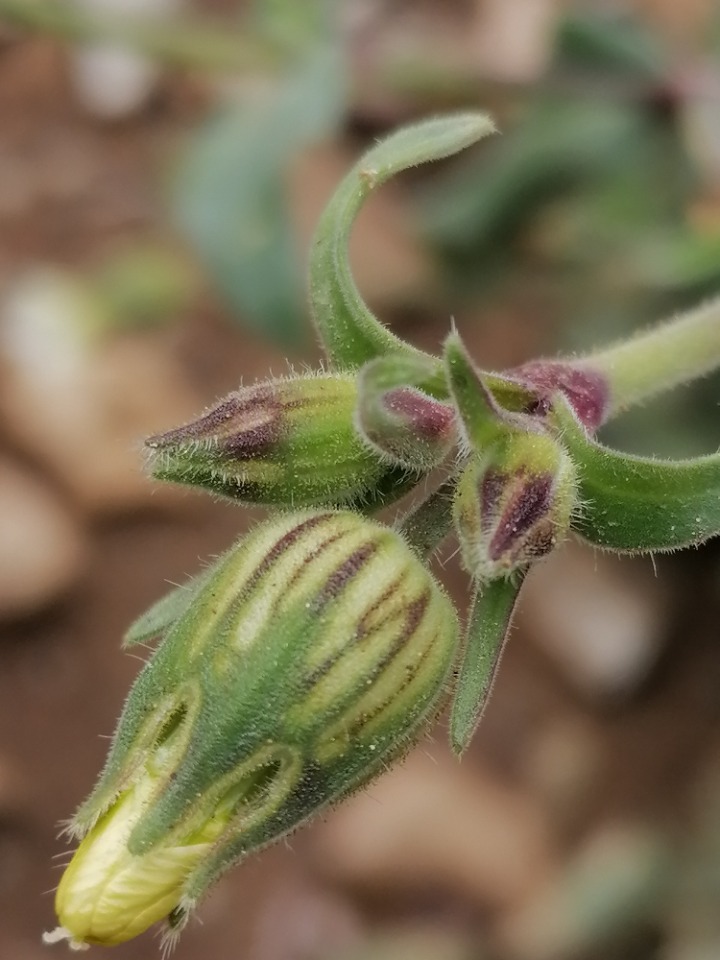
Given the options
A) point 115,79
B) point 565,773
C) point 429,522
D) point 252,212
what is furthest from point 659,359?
point 115,79

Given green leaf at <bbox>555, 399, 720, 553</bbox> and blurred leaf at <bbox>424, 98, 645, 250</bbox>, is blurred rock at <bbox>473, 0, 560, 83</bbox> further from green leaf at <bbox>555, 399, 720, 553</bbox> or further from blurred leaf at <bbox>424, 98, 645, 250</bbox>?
green leaf at <bbox>555, 399, 720, 553</bbox>

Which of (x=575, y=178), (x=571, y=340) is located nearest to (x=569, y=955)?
(x=571, y=340)

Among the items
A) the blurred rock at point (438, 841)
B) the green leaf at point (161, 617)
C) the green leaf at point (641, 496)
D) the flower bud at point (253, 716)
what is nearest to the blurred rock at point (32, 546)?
the blurred rock at point (438, 841)

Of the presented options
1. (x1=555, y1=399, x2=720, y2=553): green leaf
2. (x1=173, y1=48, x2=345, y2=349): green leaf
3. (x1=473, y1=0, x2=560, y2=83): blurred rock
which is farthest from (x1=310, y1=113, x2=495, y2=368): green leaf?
(x1=473, y1=0, x2=560, y2=83): blurred rock

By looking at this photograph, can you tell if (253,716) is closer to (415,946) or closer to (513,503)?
(513,503)

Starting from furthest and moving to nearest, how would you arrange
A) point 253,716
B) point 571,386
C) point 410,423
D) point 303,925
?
point 303,925 < point 571,386 < point 410,423 < point 253,716
